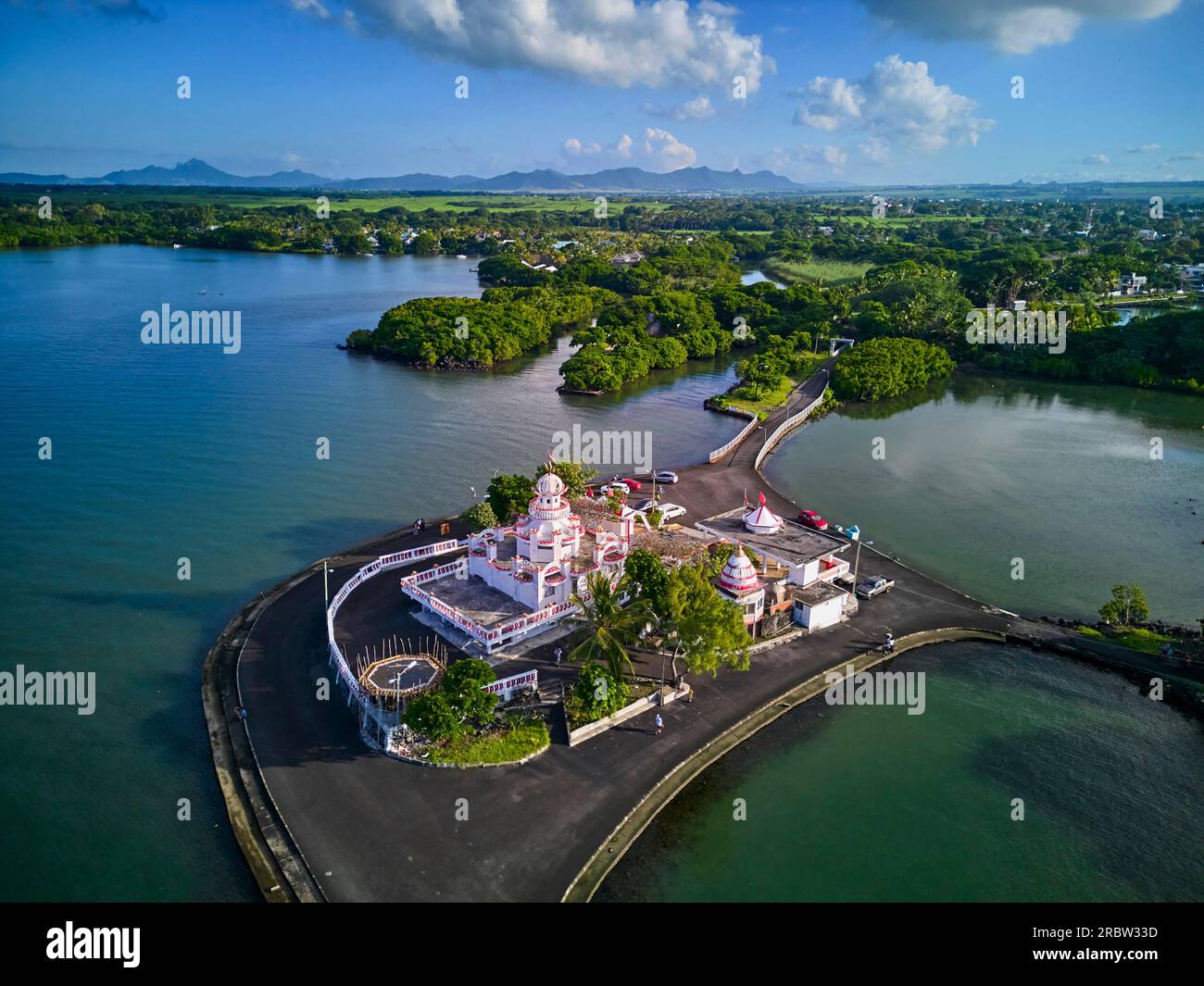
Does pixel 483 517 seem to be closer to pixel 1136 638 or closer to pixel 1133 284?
pixel 1136 638

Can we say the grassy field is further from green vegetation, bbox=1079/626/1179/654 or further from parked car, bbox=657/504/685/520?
green vegetation, bbox=1079/626/1179/654

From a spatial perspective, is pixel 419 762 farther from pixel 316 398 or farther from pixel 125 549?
pixel 316 398

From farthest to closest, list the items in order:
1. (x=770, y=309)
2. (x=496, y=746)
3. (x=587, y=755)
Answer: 1. (x=770, y=309)
2. (x=587, y=755)
3. (x=496, y=746)

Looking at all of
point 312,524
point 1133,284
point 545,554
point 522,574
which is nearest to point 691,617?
point 522,574

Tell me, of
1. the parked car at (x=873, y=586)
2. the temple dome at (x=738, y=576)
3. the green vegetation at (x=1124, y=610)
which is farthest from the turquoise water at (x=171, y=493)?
the green vegetation at (x=1124, y=610)

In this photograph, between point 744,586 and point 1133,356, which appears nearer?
point 744,586

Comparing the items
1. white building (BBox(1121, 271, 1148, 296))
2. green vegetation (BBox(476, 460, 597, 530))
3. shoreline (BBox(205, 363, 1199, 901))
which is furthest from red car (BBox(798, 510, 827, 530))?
white building (BBox(1121, 271, 1148, 296))
